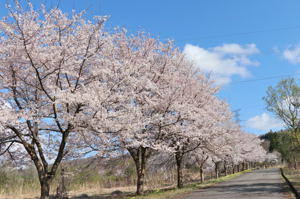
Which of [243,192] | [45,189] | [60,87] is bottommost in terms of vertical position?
[243,192]

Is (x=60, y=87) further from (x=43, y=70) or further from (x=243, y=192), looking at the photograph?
(x=243, y=192)

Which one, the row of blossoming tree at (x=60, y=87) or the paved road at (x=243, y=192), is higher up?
the row of blossoming tree at (x=60, y=87)

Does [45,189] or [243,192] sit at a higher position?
[45,189]

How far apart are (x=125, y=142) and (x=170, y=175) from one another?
27.2 m

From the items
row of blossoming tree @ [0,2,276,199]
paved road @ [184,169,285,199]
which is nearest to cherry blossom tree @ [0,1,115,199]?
row of blossoming tree @ [0,2,276,199]

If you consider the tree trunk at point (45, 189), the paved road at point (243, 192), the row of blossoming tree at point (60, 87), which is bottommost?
the paved road at point (243, 192)

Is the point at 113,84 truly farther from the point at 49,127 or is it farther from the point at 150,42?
the point at 150,42

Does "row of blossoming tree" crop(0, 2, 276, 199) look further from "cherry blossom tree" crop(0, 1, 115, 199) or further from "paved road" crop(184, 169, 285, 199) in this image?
"paved road" crop(184, 169, 285, 199)

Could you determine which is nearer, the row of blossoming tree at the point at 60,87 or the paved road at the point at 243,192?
the row of blossoming tree at the point at 60,87

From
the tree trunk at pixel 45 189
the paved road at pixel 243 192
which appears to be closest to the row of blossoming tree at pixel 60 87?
the tree trunk at pixel 45 189

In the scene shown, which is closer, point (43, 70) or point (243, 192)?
point (43, 70)

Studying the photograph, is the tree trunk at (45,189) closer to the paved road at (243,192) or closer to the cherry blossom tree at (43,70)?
the cherry blossom tree at (43,70)

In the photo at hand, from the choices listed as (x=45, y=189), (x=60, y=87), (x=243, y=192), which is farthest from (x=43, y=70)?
(x=243, y=192)

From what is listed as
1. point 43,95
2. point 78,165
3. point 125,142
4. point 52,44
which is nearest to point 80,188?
point 78,165
